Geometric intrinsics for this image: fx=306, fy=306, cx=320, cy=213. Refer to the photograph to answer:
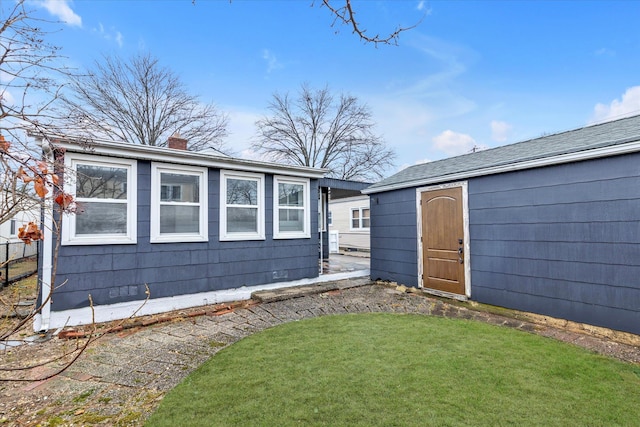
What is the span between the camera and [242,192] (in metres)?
6.35

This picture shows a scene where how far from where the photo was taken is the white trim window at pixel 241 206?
6.07 m

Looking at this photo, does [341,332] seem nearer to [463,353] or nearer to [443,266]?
[463,353]

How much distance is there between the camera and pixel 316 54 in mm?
8844

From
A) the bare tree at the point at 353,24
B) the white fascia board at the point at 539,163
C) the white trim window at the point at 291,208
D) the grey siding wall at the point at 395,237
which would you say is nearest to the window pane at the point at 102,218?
the white trim window at the point at 291,208

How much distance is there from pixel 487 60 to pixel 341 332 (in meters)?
9.79

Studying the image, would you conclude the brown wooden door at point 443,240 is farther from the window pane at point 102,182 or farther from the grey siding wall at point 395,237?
the window pane at point 102,182

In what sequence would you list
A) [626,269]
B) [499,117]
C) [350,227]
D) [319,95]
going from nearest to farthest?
[626,269]
[499,117]
[350,227]
[319,95]

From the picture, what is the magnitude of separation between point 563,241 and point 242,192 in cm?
560

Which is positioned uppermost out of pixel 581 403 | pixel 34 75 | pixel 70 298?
pixel 34 75

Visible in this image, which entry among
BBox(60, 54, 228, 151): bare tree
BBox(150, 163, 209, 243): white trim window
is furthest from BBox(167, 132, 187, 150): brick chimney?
BBox(60, 54, 228, 151): bare tree

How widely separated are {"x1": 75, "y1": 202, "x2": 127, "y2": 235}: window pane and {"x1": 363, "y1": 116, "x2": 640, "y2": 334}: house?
5556mm

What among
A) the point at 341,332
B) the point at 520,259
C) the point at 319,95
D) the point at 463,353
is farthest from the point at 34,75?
the point at 319,95

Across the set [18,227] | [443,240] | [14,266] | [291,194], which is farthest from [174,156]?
[14,266]

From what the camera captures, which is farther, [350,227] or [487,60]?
[350,227]
